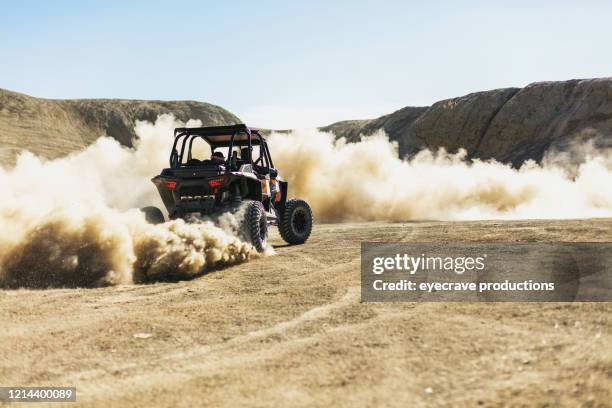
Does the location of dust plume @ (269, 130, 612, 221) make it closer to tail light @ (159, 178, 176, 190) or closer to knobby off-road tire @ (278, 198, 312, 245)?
knobby off-road tire @ (278, 198, 312, 245)

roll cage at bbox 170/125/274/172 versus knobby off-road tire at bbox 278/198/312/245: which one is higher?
roll cage at bbox 170/125/274/172

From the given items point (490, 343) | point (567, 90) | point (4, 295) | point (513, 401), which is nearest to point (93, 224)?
point (4, 295)

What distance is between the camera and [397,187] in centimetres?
2192

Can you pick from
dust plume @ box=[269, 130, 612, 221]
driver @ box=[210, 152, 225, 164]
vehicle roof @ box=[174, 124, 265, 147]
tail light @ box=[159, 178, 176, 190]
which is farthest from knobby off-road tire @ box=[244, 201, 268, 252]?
dust plume @ box=[269, 130, 612, 221]

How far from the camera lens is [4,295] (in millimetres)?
5699

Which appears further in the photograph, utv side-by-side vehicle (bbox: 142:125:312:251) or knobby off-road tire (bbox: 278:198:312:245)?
knobby off-road tire (bbox: 278:198:312:245)

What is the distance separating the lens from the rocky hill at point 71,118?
5469cm

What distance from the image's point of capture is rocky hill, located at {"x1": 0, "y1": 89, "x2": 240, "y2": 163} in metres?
54.7

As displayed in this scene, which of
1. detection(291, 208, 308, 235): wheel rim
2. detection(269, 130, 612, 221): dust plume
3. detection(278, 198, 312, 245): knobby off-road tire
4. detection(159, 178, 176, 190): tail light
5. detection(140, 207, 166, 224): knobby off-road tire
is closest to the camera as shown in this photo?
detection(159, 178, 176, 190): tail light

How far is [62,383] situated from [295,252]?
635 centimetres

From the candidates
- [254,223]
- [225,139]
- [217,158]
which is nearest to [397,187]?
[225,139]

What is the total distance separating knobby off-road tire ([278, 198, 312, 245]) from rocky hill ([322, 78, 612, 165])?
28581mm

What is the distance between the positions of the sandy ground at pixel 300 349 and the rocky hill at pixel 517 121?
3345 centimetres

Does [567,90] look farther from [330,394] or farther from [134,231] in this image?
[330,394]
